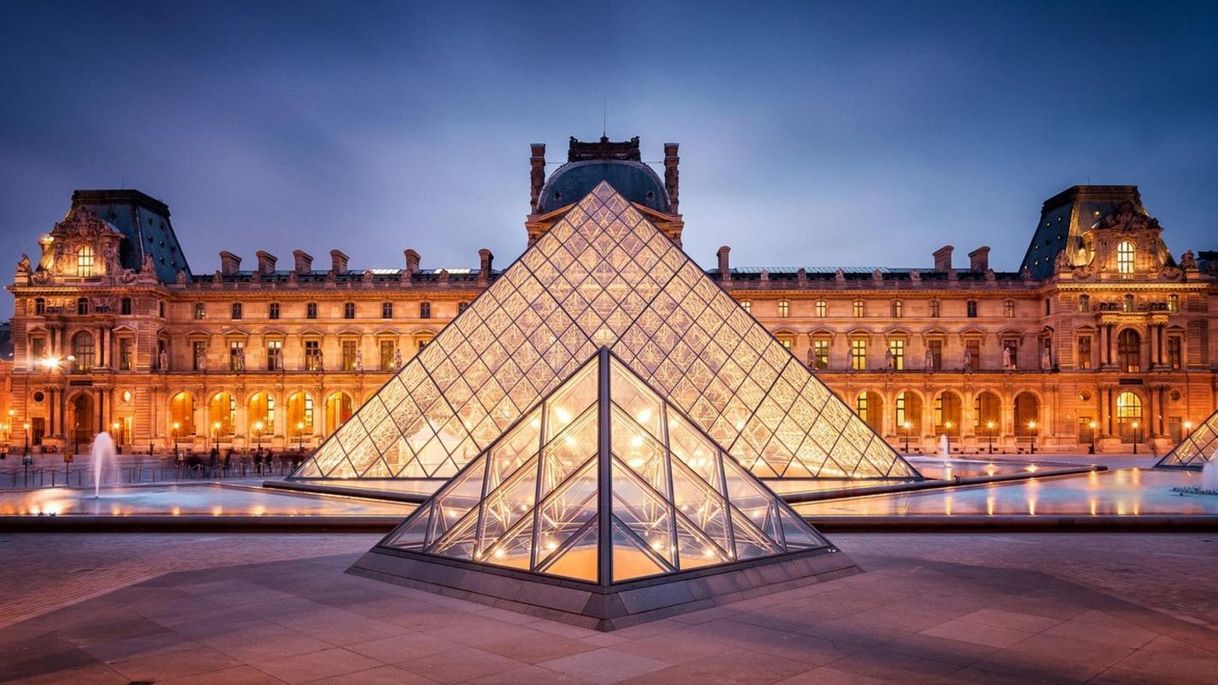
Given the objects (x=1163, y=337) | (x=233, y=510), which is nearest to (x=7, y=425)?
(x=233, y=510)

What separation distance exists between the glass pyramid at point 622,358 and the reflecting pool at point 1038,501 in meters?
1.95

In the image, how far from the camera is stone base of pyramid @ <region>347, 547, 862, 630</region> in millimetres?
7414

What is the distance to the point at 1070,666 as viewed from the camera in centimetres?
607

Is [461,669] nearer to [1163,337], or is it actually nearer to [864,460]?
[864,460]

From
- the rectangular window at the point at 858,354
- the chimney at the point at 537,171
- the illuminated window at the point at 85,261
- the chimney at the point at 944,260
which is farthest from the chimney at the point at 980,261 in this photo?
the illuminated window at the point at 85,261

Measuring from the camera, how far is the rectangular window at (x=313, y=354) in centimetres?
4656

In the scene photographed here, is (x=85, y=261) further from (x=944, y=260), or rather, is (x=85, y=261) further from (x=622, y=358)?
(x=944, y=260)

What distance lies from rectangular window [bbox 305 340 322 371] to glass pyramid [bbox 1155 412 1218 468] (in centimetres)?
3770

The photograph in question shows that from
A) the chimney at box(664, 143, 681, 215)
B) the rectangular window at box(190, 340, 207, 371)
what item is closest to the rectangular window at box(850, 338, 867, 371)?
the chimney at box(664, 143, 681, 215)

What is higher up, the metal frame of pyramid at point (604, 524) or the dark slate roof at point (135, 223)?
the dark slate roof at point (135, 223)

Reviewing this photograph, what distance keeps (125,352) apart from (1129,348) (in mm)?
50395

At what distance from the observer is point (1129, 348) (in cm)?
4400

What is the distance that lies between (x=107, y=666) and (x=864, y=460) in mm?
16019

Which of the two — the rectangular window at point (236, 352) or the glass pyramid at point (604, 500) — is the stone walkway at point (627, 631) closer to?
the glass pyramid at point (604, 500)
